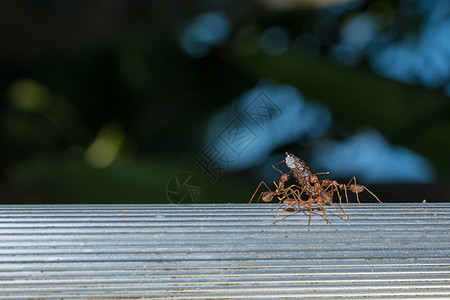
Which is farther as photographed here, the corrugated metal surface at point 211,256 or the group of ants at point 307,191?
the group of ants at point 307,191

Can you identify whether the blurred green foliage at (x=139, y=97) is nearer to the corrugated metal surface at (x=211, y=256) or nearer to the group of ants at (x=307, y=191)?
the group of ants at (x=307, y=191)

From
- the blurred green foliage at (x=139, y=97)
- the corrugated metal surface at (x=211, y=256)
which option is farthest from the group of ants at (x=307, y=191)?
the blurred green foliage at (x=139, y=97)

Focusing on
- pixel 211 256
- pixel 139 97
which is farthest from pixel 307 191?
pixel 139 97

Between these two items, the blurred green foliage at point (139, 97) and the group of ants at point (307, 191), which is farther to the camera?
the blurred green foliage at point (139, 97)

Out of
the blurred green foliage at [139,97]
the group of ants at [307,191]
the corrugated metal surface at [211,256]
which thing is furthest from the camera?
the blurred green foliage at [139,97]

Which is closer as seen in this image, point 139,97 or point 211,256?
point 211,256

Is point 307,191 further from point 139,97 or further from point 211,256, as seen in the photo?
point 139,97

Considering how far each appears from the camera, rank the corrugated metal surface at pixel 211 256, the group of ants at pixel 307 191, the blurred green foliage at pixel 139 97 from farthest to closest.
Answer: the blurred green foliage at pixel 139 97 → the group of ants at pixel 307 191 → the corrugated metal surface at pixel 211 256

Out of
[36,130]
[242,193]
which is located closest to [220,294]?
[242,193]
